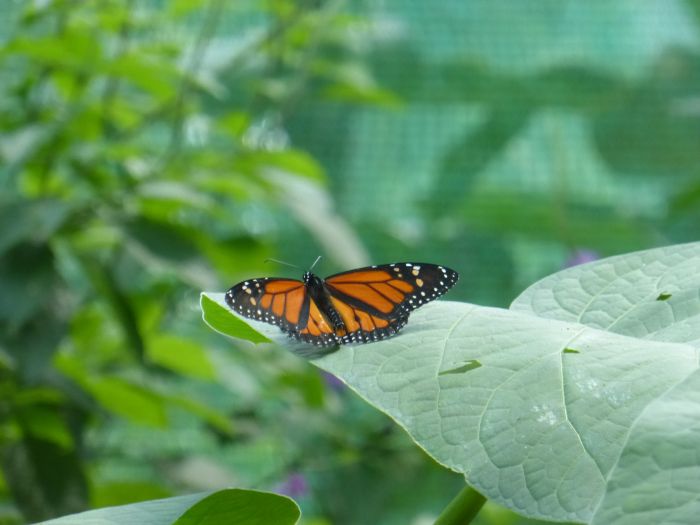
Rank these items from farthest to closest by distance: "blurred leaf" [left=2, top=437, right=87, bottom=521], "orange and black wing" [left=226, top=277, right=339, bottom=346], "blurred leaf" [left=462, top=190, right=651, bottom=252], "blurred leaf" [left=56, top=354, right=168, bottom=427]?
"blurred leaf" [left=462, top=190, right=651, bottom=252]
"blurred leaf" [left=56, top=354, right=168, bottom=427]
"blurred leaf" [left=2, top=437, right=87, bottom=521]
"orange and black wing" [left=226, top=277, right=339, bottom=346]

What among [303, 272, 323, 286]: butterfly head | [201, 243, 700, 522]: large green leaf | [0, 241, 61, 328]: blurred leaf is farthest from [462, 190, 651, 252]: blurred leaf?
[201, 243, 700, 522]: large green leaf

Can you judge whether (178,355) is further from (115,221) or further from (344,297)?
(344,297)

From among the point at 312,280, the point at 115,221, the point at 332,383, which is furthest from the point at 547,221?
the point at 312,280

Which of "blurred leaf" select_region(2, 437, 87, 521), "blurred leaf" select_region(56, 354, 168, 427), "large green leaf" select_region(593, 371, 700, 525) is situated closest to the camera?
"large green leaf" select_region(593, 371, 700, 525)

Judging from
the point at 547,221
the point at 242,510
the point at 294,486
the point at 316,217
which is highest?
the point at 242,510

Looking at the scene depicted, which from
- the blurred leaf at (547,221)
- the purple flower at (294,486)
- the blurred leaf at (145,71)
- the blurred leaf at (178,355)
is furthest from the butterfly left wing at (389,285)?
the blurred leaf at (547,221)

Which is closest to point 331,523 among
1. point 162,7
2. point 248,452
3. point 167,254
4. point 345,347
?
point 248,452

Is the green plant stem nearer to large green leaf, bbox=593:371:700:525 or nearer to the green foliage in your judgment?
large green leaf, bbox=593:371:700:525
